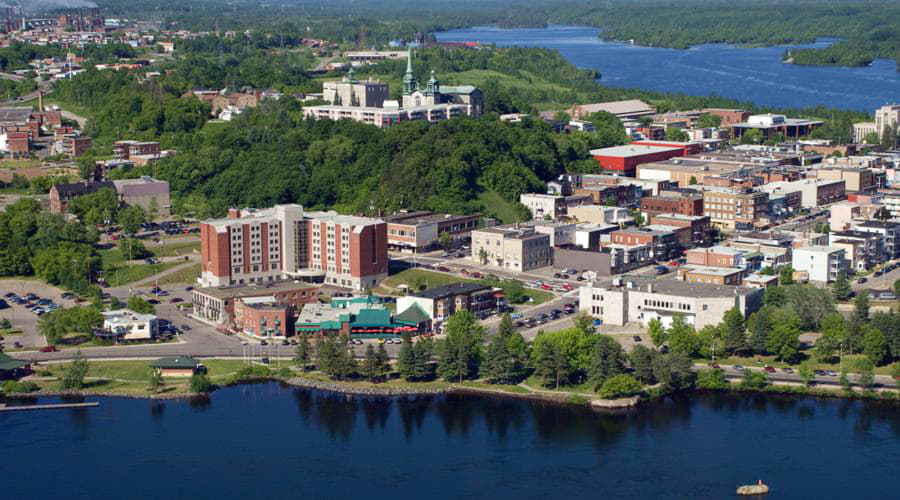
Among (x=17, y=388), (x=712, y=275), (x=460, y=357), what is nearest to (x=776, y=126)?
(x=712, y=275)

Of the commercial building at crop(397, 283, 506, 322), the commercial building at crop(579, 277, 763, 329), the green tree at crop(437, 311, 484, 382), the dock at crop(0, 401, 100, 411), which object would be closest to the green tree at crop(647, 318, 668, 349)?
the commercial building at crop(579, 277, 763, 329)

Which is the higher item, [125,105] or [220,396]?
[125,105]

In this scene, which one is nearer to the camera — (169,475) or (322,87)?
(169,475)

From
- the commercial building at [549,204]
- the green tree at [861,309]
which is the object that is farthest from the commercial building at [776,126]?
the green tree at [861,309]

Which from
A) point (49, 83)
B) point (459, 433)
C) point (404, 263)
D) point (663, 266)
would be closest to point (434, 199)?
point (404, 263)

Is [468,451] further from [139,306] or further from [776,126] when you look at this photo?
[776,126]

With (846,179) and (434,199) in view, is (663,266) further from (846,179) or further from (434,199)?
(846,179)

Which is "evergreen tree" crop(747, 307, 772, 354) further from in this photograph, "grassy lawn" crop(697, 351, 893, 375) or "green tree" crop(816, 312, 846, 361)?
"green tree" crop(816, 312, 846, 361)
